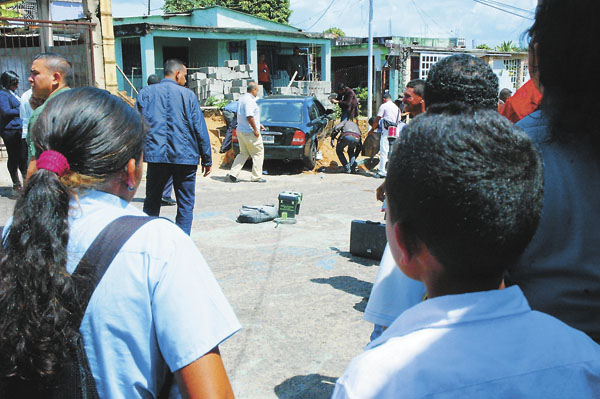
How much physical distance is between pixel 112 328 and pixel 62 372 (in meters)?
0.16

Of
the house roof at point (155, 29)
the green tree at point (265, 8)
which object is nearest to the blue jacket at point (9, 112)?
the house roof at point (155, 29)

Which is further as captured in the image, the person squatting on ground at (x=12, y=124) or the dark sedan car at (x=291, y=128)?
the dark sedan car at (x=291, y=128)

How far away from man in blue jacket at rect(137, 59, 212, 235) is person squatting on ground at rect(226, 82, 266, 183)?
4342 mm

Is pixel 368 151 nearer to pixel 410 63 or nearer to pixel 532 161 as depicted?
pixel 532 161

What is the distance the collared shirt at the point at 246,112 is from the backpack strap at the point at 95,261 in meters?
9.32

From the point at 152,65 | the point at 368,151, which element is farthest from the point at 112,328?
the point at 152,65

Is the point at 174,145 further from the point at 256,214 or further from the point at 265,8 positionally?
the point at 265,8

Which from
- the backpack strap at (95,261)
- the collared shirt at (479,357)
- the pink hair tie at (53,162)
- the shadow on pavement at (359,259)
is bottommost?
the shadow on pavement at (359,259)

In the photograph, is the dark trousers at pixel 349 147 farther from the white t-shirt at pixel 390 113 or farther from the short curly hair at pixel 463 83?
the short curly hair at pixel 463 83

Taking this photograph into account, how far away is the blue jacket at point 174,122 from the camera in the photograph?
5.86 m

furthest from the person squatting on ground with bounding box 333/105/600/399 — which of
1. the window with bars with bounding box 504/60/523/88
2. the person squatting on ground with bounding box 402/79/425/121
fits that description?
the window with bars with bounding box 504/60/523/88

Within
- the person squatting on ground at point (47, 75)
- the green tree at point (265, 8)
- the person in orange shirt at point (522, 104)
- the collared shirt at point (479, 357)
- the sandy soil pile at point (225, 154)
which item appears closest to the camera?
the collared shirt at point (479, 357)

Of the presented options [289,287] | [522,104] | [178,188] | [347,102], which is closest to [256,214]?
[178,188]

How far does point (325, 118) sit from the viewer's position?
1459 cm
